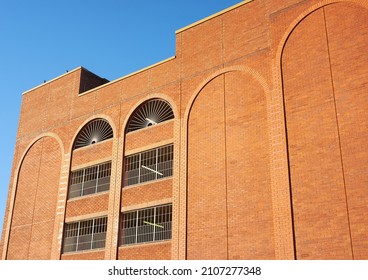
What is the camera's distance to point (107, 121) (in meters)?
27.3

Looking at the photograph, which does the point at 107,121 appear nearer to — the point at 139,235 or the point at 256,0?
the point at 139,235

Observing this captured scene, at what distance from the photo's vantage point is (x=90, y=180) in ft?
88.3

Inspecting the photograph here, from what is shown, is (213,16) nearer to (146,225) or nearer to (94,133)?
(94,133)

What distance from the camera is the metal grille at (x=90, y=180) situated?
26156mm

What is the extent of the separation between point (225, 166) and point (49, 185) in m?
12.0

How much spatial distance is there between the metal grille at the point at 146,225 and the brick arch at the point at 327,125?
667cm

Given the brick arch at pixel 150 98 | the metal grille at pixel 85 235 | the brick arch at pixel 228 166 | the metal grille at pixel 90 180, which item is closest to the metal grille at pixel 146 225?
the metal grille at pixel 85 235

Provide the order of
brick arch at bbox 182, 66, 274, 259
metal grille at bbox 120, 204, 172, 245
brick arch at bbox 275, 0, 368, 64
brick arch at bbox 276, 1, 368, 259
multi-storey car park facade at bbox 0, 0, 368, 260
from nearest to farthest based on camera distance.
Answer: brick arch at bbox 276, 1, 368, 259 → multi-storey car park facade at bbox 0, 0, 368, 260 → brick arch at bbox 182, 66, 274, 259 → brick arch at bbox 275, 0, 368, 64 → metal grille at bbox 120, 204, 172, 245

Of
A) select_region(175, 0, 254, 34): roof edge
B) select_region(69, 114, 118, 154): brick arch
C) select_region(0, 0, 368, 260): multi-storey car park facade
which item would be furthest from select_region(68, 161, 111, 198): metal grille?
select_region(175, 0, 254, 34): roof edge

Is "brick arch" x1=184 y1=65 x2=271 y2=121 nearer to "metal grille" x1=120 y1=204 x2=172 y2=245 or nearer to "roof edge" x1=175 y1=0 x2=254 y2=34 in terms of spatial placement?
"roof edge" x1=175 y1=0 x2=254 y2=34

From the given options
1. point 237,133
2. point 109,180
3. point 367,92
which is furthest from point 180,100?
point 367,92

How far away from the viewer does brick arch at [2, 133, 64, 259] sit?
27.3 metres

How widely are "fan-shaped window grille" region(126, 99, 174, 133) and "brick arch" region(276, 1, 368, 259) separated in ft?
22.6

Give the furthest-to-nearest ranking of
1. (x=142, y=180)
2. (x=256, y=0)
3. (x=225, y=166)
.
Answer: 1. (x=142, y=180)
2. (x=256, y=0)
3. (x=225, y=166)
